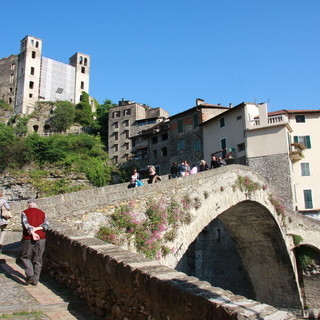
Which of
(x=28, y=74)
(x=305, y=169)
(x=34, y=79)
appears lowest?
(x=305, y=169)

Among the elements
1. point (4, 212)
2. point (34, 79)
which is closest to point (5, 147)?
point (34, 79)

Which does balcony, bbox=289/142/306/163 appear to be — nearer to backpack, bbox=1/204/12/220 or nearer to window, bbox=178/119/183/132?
window, bbox=178/119/183/132

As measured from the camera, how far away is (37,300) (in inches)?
188

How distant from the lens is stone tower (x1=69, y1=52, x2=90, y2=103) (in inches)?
2735

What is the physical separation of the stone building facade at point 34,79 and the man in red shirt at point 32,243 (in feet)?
202

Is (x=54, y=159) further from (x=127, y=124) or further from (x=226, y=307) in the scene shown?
(x=226, y=307)

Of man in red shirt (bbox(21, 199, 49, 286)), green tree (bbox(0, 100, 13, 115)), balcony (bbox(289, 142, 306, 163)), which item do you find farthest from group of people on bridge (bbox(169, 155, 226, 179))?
green tree (bbox(0, 100, 13, 115))

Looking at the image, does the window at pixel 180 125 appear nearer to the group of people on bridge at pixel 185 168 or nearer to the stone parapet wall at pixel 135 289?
the group of people on bridge at pixel 185 168

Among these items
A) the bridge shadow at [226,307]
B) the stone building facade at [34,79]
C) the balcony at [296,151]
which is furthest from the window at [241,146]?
the stone building facade at [34,79]

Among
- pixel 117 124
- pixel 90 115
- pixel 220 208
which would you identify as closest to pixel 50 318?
Answer: pixel 220 208

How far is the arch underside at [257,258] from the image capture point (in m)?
21.0

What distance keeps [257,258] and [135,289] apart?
841 inches

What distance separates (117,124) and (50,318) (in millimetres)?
49433

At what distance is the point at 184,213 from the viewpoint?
11.8 m
